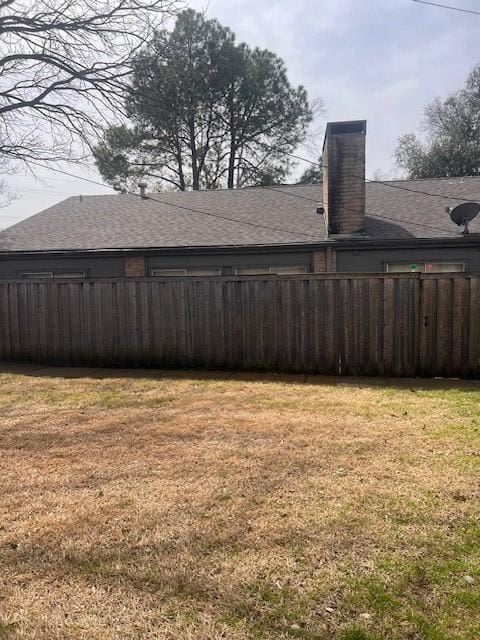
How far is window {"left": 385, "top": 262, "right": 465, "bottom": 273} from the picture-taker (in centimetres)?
972

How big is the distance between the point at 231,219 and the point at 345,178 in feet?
10.7

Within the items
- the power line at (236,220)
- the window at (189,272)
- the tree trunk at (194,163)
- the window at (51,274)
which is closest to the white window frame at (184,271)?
the window at (189,272)

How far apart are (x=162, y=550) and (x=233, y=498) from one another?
2.40 ft

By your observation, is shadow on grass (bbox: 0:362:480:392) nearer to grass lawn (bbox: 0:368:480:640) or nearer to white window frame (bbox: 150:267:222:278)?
grass lawn (bbox: 0:368:480:640)

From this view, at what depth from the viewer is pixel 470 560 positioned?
242cm

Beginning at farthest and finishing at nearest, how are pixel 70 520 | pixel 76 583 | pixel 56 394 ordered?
pixel 56 394, pixel 70 520, pixel 76 583

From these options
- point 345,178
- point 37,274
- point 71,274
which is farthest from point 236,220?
point 37,274

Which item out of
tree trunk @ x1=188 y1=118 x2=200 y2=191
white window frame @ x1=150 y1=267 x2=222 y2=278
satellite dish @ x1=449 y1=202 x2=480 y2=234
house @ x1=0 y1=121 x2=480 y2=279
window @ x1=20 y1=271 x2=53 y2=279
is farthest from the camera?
tree trunk @ x1=188 y1=118 x2=200 y2=191

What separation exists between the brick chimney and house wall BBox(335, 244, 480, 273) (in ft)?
1.71

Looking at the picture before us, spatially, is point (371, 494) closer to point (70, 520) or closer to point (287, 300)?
point (70, 520)

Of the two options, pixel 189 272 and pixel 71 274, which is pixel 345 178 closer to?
pixel 189 272

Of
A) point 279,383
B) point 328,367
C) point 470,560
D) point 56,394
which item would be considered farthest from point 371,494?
point 56,394

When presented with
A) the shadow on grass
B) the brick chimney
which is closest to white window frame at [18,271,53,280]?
the shadow on grass

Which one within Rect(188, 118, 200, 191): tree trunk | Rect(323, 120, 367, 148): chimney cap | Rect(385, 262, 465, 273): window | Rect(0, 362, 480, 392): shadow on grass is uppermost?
Rect(188, 118, 200, 191): tree trunk
